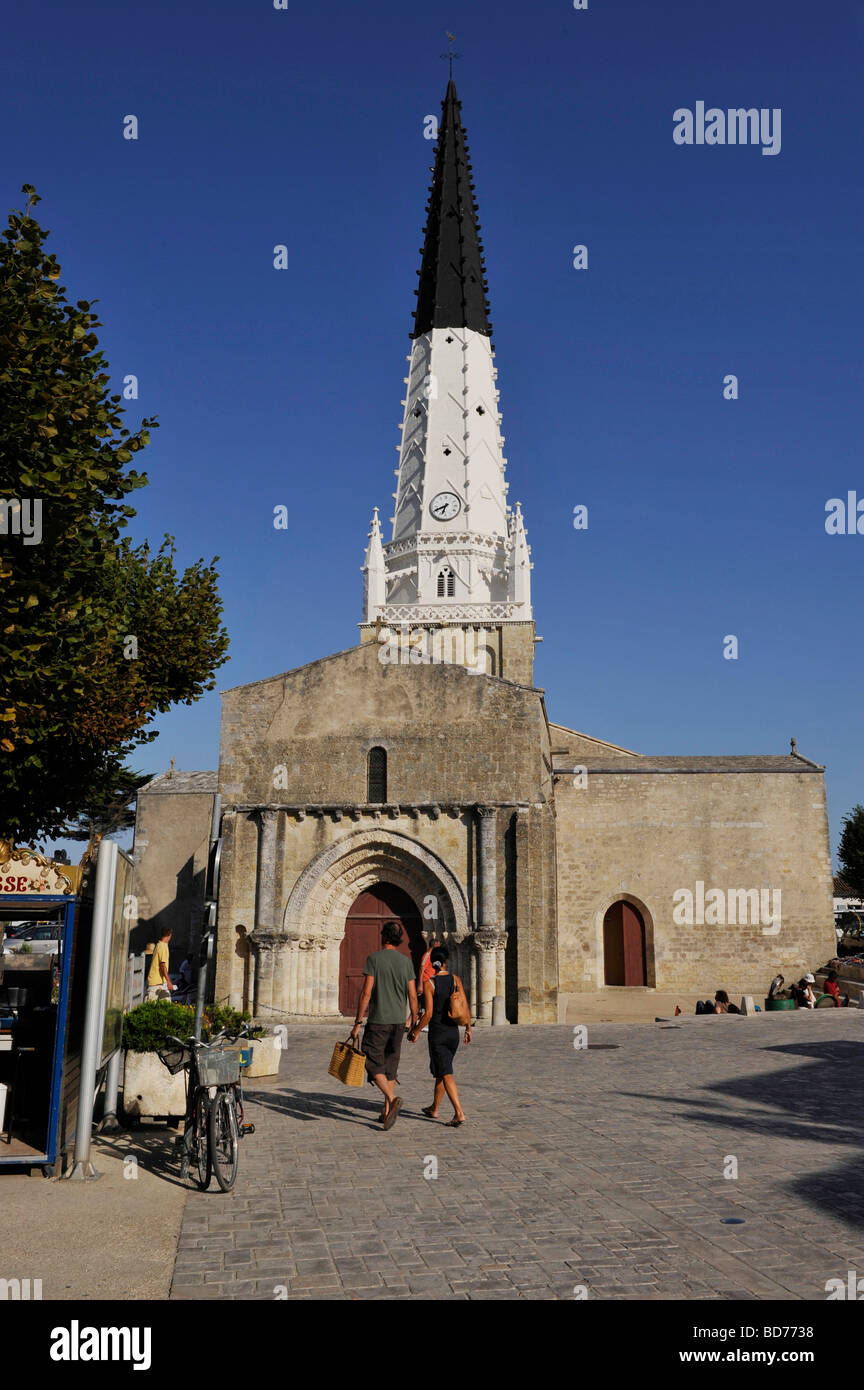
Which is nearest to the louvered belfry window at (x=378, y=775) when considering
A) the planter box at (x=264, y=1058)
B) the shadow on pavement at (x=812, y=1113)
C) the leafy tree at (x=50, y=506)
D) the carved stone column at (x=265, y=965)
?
the carved stone column at (x=265, y=965)

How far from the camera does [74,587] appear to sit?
12164 millimetres

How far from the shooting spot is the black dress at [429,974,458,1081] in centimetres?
946

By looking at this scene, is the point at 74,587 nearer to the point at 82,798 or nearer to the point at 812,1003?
the point at 82,798

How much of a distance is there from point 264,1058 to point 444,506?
34.4 metres

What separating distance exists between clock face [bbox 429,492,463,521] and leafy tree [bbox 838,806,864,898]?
27013 millimetres

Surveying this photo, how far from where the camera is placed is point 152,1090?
9.19 meters

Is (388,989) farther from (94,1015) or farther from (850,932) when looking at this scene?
(850,932)

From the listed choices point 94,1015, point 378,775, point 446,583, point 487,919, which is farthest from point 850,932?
point 94,1015

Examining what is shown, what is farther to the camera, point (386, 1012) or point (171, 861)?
point (171, 861)

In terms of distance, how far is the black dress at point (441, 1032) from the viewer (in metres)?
9.46

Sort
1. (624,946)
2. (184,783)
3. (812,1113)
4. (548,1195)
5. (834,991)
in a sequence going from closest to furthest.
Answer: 1. (548,1195)
2. (812,1113)
3. (834,991)
4. (624,946)
5. (184,783)

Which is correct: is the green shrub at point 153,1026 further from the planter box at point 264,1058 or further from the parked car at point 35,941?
the parked car at point 35,941

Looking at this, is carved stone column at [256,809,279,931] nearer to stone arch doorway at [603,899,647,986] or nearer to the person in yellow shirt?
the person in yellow shirt
